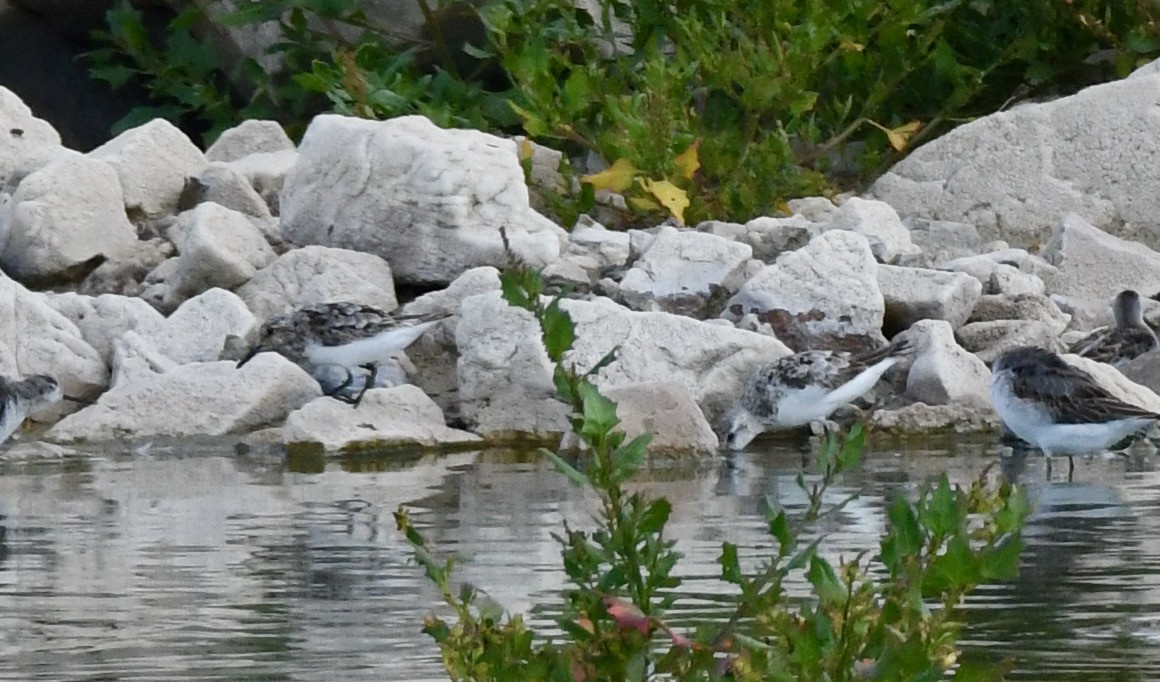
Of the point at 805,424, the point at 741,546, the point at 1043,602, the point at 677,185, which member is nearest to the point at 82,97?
the point at 677,185

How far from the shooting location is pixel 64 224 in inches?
550

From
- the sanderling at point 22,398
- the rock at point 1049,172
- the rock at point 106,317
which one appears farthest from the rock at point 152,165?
the rock at point 1049,172

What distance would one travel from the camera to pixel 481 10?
628 inches

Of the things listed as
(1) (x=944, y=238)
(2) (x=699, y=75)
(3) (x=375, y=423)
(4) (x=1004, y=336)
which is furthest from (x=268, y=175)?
(4) (x=1004, y=336)

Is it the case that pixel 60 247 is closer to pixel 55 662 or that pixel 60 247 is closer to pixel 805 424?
pixel 805 424

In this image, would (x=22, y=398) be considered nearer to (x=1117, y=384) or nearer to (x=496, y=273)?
(x=496, y=273)

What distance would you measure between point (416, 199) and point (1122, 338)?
160 inches

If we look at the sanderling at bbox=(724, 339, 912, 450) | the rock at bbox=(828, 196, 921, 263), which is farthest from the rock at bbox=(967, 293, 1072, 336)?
the sanderling at bbox=(724, 339, 912, 450)

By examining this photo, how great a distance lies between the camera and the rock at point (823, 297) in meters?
12.5

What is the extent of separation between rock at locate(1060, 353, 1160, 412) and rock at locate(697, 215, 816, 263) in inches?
97.4

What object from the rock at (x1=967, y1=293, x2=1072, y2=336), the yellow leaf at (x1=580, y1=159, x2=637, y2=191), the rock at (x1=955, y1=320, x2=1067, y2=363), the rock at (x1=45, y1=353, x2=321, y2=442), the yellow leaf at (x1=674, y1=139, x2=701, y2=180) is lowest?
the rock at (x1=45, y1=353, x2=321, y2=442)

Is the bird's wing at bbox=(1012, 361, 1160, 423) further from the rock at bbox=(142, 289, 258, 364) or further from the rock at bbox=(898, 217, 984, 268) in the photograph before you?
the rock at bbox=(142, 289, 258, 364)

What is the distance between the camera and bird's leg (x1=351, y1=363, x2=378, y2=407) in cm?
1129

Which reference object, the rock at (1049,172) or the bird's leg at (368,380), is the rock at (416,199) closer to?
the bird's leg at (368,380)
